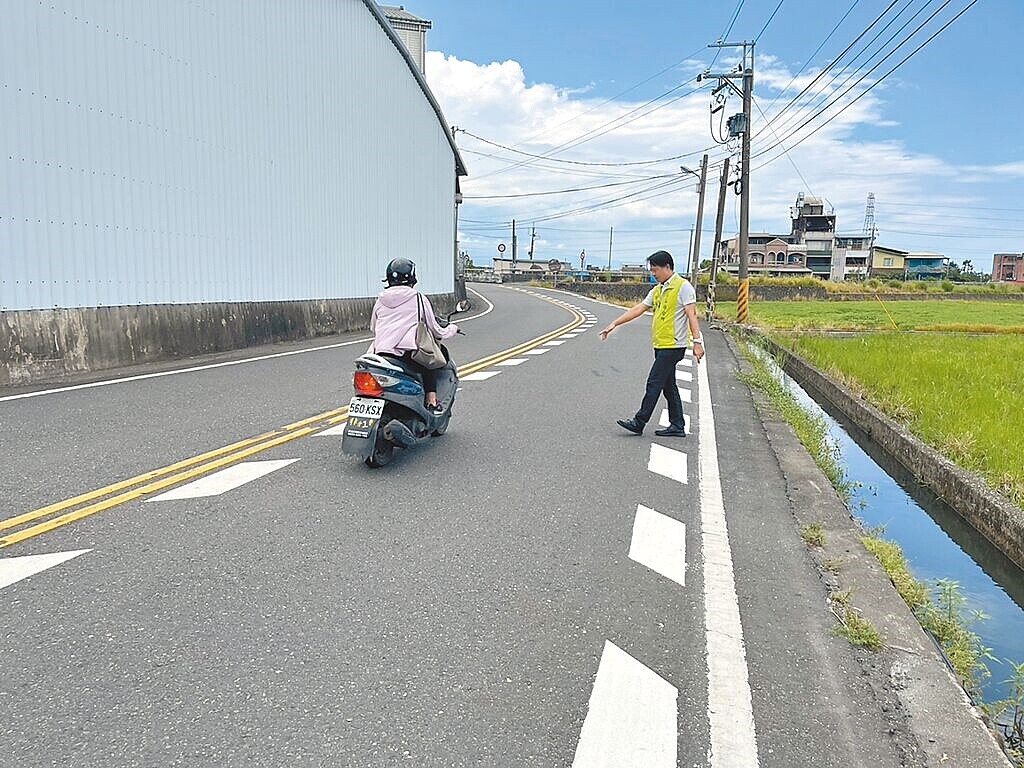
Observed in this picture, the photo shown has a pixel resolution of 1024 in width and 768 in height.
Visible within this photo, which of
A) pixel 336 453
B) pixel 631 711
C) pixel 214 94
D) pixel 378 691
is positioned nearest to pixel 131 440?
pixel 336 453

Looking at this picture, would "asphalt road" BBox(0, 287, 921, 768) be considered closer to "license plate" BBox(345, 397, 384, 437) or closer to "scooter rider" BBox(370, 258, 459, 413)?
"license plate" BBox(345, 397, 384, 437)

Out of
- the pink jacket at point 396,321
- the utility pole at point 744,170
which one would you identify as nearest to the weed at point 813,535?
the pink jacket at point 396,321

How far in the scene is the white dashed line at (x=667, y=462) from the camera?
6707 mm

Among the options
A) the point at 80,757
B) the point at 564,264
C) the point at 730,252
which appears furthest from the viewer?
the point at 564,264

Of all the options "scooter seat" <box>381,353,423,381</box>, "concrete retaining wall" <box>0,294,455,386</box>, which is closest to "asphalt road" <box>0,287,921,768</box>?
"scooter seat" <box>381,353,423,381</box>

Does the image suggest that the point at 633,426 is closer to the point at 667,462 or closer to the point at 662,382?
the point at 662,382

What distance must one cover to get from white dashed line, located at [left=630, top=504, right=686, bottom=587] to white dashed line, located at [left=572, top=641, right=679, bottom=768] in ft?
3.57

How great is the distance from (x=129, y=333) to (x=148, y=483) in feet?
26.4

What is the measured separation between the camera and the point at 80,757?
2.63 m

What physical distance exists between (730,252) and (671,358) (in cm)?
11353

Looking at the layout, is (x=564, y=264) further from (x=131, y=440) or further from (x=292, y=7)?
(x=131, y=440)

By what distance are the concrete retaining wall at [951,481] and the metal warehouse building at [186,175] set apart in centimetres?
1056

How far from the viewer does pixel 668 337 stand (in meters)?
8.17

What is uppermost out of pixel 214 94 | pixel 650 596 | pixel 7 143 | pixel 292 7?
pixel 292 7
